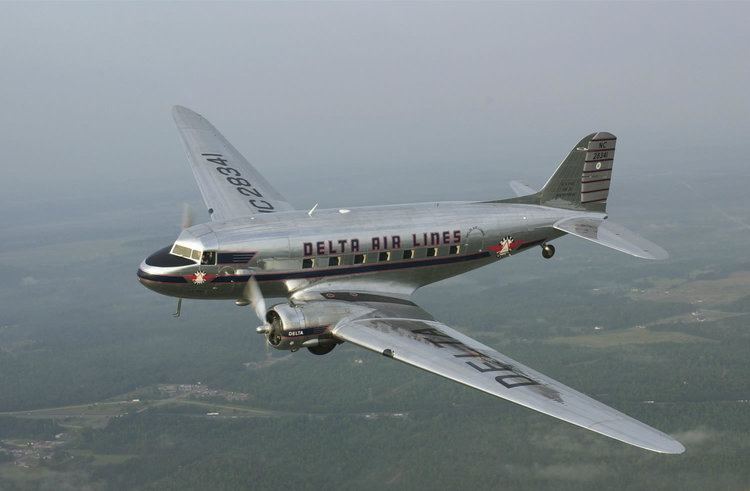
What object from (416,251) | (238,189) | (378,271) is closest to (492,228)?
(416,251)

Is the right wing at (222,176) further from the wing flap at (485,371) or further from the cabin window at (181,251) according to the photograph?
the wing flap at (485,371)

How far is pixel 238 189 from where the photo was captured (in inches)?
1580

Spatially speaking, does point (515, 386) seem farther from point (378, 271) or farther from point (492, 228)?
point (492, 228)

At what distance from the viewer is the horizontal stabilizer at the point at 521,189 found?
1578 inches

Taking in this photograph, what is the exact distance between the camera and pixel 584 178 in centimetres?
3988

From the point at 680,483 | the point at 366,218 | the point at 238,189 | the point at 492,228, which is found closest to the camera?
the point at 366,218

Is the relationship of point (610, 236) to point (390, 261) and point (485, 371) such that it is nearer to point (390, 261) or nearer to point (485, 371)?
point (390, 261)

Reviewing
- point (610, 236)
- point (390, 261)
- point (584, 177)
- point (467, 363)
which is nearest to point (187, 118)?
point (390, 261)

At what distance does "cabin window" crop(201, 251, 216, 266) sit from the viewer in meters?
29.3

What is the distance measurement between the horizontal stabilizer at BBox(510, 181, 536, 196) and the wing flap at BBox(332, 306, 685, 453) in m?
13.2

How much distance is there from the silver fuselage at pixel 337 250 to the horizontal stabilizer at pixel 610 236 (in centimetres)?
426

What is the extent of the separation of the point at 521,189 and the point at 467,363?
18951 mm

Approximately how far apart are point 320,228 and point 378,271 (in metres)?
3.56

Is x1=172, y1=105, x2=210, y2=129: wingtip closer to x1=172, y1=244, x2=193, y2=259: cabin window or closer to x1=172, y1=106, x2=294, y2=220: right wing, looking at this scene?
x1=172, y1=106, x2=294, y2=220: right wing
